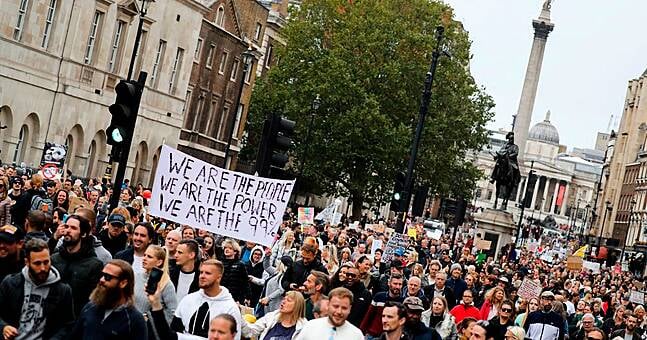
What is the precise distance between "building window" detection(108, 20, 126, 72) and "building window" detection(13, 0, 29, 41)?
7355 mm

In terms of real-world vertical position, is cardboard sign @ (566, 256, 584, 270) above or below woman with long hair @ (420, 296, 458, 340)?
above

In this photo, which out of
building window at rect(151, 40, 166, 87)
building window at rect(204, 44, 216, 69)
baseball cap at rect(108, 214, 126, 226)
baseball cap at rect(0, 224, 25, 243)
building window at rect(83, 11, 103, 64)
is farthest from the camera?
building window at rect(204, 44, 216, 69)

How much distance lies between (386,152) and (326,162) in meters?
3.63

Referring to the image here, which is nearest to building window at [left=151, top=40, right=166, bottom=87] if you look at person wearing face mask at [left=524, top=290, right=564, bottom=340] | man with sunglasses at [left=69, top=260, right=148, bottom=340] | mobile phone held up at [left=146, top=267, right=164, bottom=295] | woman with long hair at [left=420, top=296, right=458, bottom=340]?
person wearing face mask at [left=524, top=290, right=564, bottom=340]

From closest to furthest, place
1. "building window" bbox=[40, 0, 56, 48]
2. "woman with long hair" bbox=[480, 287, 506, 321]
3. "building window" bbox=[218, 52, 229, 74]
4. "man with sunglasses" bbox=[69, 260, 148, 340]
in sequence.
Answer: "man with sunglasses" bbox=[69, 260, 148, 340]
"woman with long hair" bbox=[480, 287, 506, 321]
"building window" bbox=[40, 0, 56, 48]
"building window" bbox=[218, 52, 229, 74]

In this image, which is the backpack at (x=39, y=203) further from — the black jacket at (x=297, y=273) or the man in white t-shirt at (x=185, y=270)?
the man in white t-shirt at (x=185, y=270)

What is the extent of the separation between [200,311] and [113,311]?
2.20 m

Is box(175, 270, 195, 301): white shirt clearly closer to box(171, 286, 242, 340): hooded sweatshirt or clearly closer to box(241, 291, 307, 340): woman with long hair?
box(241, 291, 307, 340): woman with long hair

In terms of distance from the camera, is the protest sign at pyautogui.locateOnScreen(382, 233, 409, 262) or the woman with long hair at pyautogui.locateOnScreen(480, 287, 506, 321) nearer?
the woman with long hair at pyautogui.locateOnScreen(480, 287, 506, 321)

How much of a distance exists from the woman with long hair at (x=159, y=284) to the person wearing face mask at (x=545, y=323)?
29.5ft

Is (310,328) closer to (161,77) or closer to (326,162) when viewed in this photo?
(161,77)

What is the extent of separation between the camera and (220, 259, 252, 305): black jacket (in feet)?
56.1

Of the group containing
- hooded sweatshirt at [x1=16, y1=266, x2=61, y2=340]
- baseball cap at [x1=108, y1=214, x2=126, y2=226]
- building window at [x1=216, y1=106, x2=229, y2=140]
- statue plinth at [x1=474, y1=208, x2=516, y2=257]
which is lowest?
hooded sweatshirt at [x1=16, y1=266, x2=61, y2=340]

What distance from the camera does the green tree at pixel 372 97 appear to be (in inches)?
2936
